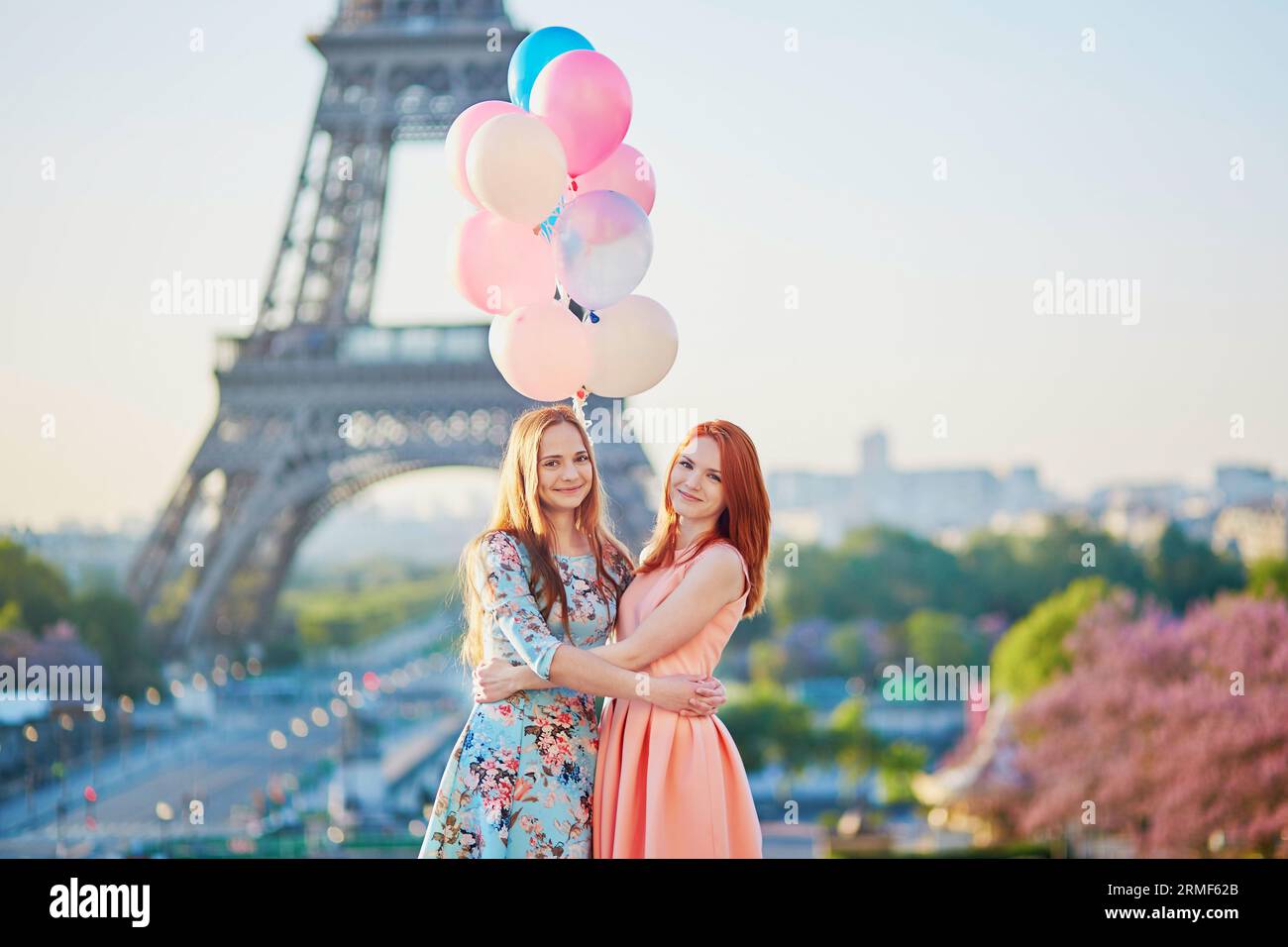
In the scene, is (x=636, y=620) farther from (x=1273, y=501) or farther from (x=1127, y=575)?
(x=1273, y=501)

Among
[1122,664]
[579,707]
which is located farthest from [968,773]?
[579,707]

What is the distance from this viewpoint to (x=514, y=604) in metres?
4.02

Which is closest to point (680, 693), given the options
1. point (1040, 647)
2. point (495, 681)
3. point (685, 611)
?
point (685, 611)

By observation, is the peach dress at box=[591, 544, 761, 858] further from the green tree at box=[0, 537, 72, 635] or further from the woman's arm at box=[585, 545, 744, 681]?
the green tree at box=[0, 537, 72, 635]

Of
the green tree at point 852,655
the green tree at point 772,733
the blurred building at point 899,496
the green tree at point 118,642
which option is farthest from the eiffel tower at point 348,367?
the blurred building at point 899,496

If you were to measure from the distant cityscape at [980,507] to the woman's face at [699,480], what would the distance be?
1216 inches

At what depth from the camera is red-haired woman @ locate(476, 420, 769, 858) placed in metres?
4.02

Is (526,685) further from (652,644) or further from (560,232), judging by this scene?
(560,232)

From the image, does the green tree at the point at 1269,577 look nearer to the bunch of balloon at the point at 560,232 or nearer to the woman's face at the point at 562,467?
the bunch of balloon at the point at 560,232

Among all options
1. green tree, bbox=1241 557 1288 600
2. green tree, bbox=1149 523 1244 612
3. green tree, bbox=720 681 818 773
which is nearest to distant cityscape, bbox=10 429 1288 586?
green tree, bbox=1149 523 1244 612

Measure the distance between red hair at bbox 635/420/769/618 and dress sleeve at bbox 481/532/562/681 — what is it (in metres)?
0.37

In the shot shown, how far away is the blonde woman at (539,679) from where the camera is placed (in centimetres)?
404
